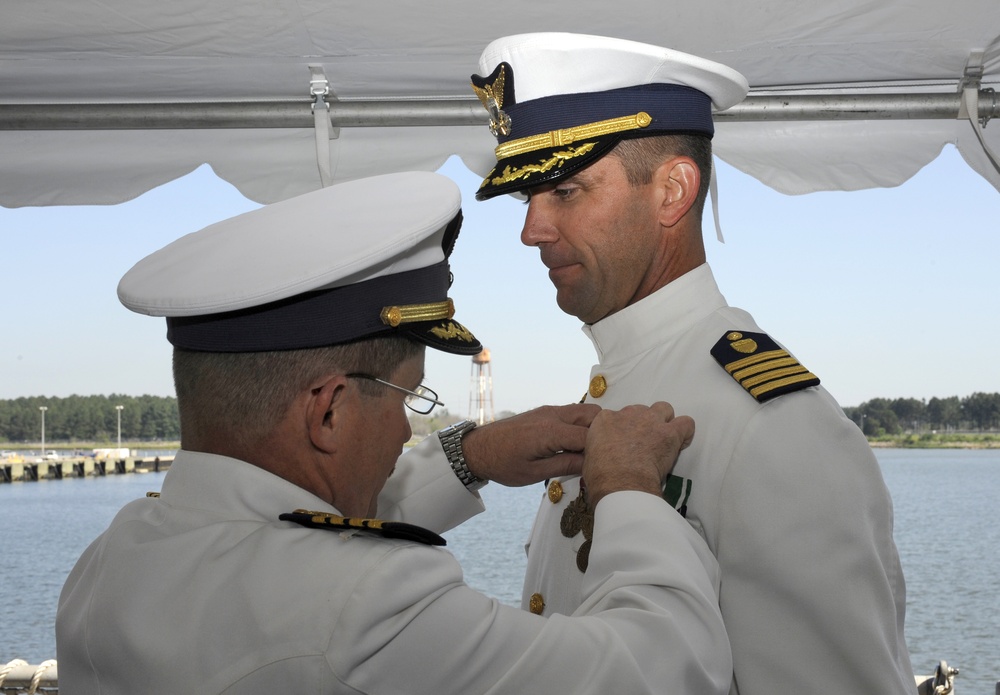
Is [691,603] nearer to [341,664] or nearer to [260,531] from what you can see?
[341,664]

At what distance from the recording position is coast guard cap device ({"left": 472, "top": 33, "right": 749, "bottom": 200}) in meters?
1.76

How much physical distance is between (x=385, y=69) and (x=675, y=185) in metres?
1.41

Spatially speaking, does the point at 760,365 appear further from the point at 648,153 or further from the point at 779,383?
the point at 648,153

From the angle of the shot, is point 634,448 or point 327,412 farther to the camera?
point 634,448

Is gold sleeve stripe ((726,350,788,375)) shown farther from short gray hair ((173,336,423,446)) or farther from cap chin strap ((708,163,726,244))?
cap chin strap ((708,163,726,244))

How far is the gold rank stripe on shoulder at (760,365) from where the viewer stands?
1613mm

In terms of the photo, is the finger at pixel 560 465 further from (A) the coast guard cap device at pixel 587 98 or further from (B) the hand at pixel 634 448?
(A) the coast guard cap device at pixel 587 98

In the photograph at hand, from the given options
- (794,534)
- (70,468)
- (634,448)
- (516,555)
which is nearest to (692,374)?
(634,448)

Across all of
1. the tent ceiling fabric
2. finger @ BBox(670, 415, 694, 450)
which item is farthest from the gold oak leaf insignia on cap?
the tent ceiling fabric

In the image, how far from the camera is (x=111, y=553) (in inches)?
53.7

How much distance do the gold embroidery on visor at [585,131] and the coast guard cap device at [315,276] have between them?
317mm

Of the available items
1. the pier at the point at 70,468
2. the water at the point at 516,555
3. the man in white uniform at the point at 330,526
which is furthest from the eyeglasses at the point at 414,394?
the pier at the point at 70,468

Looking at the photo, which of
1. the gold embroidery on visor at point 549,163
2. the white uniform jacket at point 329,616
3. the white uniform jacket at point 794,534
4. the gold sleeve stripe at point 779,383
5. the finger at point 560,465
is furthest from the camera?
the finger at point 560,465

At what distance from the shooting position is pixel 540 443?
1.84 meters
